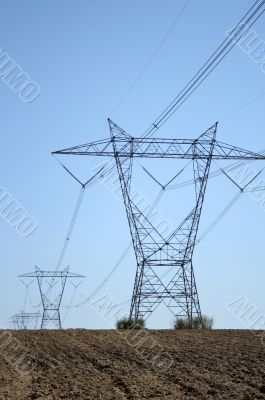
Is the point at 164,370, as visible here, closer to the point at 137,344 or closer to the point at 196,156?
the point at 137,344

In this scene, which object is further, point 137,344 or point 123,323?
point 123,323

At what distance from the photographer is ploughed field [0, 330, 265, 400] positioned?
1533 cm

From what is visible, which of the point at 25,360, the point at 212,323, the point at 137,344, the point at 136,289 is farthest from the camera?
the point at 212,323

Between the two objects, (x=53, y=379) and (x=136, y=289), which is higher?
(x=136, y=289)

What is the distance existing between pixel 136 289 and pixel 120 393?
19.3 meters

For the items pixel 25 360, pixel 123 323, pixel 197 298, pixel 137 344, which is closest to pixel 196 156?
pixel 197 298

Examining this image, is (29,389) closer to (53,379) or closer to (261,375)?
(53,379)

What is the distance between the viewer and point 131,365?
1928 centimetres

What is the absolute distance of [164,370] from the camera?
18.3 meters

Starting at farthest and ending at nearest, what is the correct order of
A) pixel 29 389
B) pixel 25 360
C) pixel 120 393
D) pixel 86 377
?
1. pixel 25 360
2. pixel 86 377
3. pixel 29 389
4. pixel 120 393

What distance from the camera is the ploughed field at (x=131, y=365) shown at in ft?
50.3

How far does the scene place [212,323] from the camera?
3766 centimetres

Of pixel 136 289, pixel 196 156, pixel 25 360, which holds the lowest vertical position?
pixel 25 360

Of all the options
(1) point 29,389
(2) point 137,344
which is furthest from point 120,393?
(2) point 137,344
